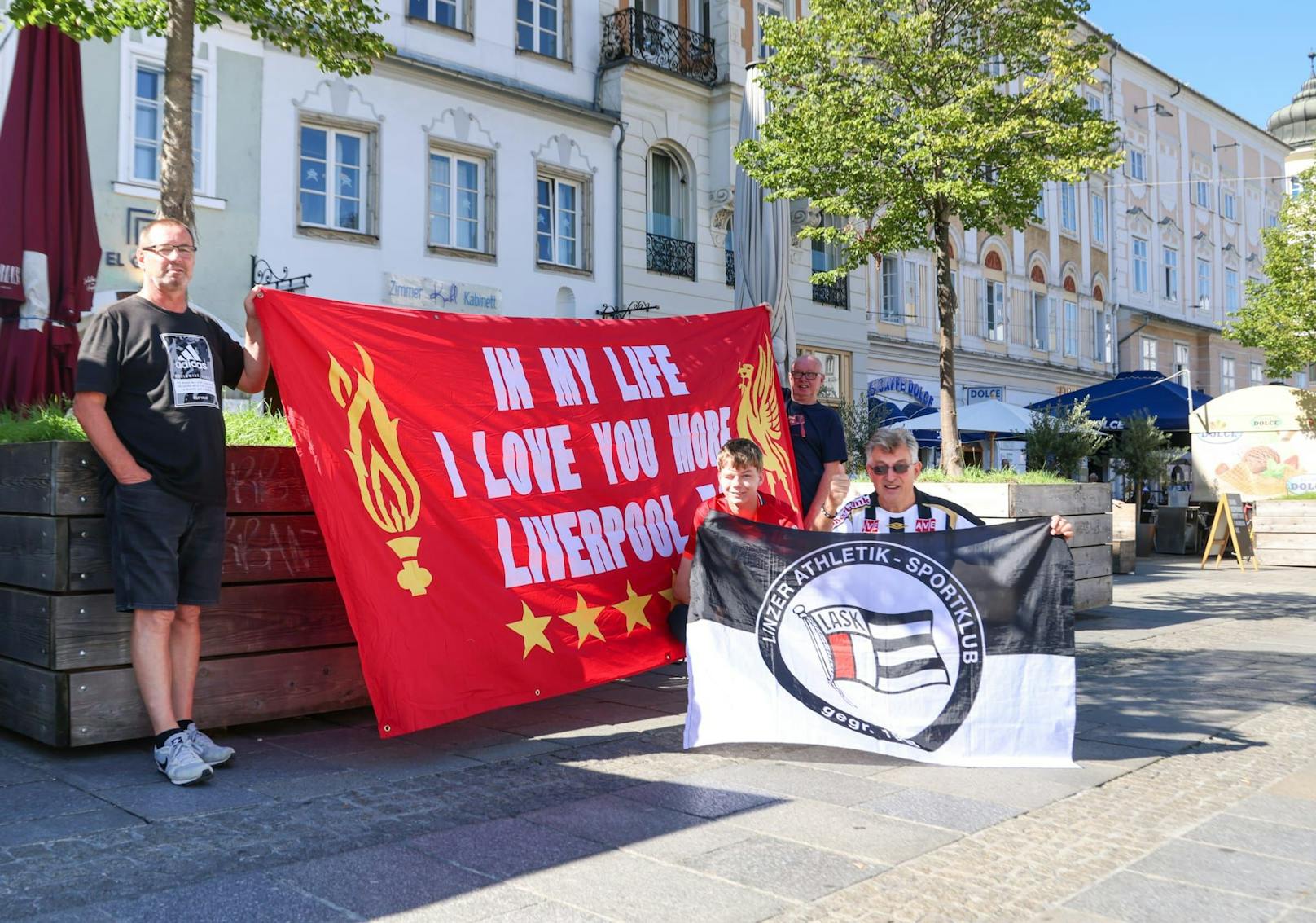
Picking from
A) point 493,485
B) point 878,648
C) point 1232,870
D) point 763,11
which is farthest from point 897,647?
point 763,11

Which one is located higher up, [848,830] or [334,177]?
[334,177]

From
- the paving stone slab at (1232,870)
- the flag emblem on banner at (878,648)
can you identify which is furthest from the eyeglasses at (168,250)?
the paving stone slab at (1232,870)

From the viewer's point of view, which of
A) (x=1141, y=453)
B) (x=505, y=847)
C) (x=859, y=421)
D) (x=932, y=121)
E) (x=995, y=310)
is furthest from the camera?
(x=995, y=310)

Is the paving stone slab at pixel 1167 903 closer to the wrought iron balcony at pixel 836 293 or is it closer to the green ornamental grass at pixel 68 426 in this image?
the green ornamental grass at pixel 68 426

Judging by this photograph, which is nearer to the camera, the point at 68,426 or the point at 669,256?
the point at 68,426

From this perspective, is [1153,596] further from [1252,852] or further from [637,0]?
[637,0]

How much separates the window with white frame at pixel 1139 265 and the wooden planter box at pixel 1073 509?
99.4 ft

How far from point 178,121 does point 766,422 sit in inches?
149

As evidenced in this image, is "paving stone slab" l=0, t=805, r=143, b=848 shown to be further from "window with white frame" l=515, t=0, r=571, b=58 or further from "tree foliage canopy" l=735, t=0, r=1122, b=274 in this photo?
"window with white frame" l=515, t=0, r=571, b=58

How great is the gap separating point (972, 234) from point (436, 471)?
27.4 meters

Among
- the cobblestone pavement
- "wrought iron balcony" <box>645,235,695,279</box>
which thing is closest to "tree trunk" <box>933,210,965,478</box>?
the cobblestone pavement

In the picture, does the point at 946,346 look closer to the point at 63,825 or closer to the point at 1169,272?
the point at 63,825

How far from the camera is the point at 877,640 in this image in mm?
5043

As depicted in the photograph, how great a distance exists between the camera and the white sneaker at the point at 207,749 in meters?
4.54
